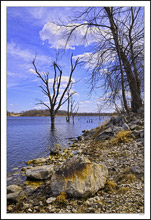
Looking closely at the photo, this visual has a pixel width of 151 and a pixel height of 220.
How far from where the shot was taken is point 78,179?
258 centimetres

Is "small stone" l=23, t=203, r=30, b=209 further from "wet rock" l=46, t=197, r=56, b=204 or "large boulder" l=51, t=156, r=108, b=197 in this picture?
"large boulder" l=51, t=156, r=108, b=197

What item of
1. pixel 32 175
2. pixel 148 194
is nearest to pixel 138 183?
pixel 148 194

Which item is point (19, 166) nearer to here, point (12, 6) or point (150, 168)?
point (150, 168)

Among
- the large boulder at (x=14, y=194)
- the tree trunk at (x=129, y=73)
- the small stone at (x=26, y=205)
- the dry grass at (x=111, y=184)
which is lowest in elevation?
the large boulder at (x=14, y=194)

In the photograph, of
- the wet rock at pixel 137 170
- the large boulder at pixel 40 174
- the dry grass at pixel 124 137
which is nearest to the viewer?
the wet rock at pixel 137 170

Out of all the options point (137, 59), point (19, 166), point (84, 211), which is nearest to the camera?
point (84, 211)

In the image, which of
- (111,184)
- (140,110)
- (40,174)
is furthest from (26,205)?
(140,110)

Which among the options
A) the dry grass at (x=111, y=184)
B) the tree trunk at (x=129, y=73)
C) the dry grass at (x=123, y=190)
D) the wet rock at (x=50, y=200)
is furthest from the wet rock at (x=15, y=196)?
the tree trunk at (x=129, y=73)

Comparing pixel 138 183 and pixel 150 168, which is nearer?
pixel 150 168

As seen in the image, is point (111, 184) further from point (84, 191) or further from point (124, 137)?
point (124, 137)

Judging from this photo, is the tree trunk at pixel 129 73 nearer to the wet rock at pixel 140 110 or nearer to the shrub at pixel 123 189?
the wet rock at pixel 140 110

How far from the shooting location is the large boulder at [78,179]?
250 cm

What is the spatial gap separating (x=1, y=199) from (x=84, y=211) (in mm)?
1222

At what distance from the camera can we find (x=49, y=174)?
12.2 ft
